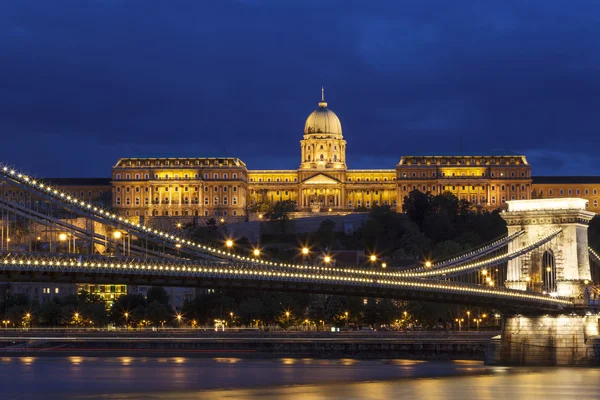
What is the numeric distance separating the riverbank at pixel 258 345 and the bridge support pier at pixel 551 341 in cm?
927

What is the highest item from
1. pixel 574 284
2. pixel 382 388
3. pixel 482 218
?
Answer: pixel 482 218

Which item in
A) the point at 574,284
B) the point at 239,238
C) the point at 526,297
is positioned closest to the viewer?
the point at 526,297

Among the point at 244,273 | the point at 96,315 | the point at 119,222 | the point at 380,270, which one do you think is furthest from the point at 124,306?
the point at 244,273

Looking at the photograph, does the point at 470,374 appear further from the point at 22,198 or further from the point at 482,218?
the point at 482,218

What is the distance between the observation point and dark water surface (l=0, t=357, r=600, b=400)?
59594mm

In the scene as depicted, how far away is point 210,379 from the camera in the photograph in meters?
69.2

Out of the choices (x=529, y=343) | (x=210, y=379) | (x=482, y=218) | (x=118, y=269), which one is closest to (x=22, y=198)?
(x=118, y=269)

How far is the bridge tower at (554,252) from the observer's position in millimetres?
79062

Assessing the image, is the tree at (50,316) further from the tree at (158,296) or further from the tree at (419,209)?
the tree at (419,209)

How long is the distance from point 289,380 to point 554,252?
19814 millimetres

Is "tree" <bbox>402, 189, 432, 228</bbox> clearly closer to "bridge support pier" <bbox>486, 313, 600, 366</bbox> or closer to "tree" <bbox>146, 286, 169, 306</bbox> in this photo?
"tree" <bbox>146, 286, 169, 306</bbox>

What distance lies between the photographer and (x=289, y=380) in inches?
2655

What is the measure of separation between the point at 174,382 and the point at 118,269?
1327cm

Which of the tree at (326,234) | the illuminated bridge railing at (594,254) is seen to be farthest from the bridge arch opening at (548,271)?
the tree at (326,234)
